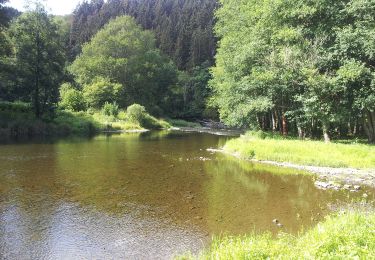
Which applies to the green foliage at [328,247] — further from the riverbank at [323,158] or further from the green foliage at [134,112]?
the green foliage at [134,112]

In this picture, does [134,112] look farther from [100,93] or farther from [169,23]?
[169,23]

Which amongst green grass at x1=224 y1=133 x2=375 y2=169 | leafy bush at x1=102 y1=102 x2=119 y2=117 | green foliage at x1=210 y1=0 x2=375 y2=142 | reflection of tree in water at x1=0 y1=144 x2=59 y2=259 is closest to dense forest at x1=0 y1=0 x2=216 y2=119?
leafy bush at x1=102 y1=102 x2=119 y2=117

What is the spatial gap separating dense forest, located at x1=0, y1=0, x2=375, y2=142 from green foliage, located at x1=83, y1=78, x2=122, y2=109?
0.66 feet

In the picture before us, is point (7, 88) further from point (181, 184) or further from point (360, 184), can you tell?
point (360, 184)

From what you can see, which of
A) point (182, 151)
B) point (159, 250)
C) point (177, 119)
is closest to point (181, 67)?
point (177, 119)

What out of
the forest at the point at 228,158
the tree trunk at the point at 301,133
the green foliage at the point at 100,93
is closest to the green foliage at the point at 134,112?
the forest at the point at 228,158

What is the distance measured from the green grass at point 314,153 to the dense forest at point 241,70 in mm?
3778

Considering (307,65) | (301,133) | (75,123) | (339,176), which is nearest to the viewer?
(339,176)

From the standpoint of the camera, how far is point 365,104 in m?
26.2

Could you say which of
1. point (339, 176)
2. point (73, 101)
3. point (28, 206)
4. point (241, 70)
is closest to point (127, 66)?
point (73, 101)

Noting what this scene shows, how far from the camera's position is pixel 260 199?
16.5m

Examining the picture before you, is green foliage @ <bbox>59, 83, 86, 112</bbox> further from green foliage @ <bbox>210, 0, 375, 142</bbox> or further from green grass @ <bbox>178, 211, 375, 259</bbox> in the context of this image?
green grass @ <bbox>178, 211, 375, 259</bbox>

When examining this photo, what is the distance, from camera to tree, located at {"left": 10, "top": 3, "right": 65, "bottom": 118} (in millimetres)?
47656

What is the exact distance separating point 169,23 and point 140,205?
122031 millimetres
